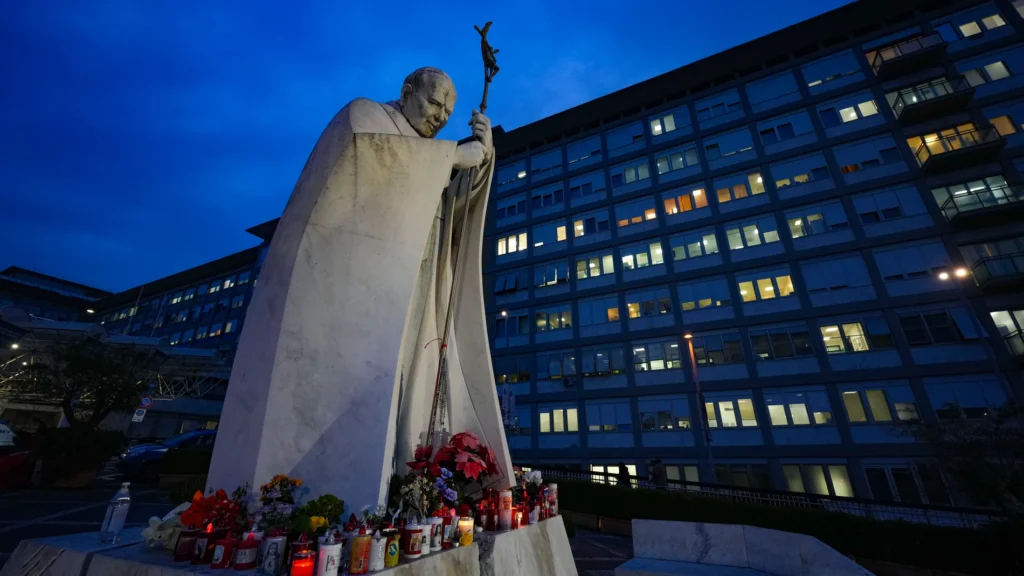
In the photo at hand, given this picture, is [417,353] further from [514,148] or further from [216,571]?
[514,148]

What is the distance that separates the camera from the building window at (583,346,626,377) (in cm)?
2648

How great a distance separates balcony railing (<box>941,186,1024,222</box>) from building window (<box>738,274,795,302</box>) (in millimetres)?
7470

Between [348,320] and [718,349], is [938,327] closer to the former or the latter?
[718,349]

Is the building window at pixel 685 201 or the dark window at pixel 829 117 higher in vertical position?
the dark window at pixel 829 117

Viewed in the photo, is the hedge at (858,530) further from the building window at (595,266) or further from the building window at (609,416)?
the building window at (595,266)

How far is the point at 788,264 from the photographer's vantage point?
77.6ft

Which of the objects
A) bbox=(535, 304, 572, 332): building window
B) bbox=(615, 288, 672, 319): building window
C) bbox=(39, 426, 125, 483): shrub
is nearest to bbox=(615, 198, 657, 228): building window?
bbox=(615, 288, 672, 319): building window

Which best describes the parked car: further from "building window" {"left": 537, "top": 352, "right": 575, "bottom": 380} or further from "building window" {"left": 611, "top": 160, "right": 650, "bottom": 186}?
"building window" {"left": 611, "top": 160, "right": 650, "bottom": 186}

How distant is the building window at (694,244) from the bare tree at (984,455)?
14013 mm

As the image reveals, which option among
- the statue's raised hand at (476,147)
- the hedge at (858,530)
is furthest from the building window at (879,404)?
the statue's raised hand at (476,147)

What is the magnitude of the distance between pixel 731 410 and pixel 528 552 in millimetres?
21845

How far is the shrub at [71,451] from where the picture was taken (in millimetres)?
11766

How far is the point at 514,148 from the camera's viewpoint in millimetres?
37125

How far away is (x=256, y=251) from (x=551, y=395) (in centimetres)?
4053
